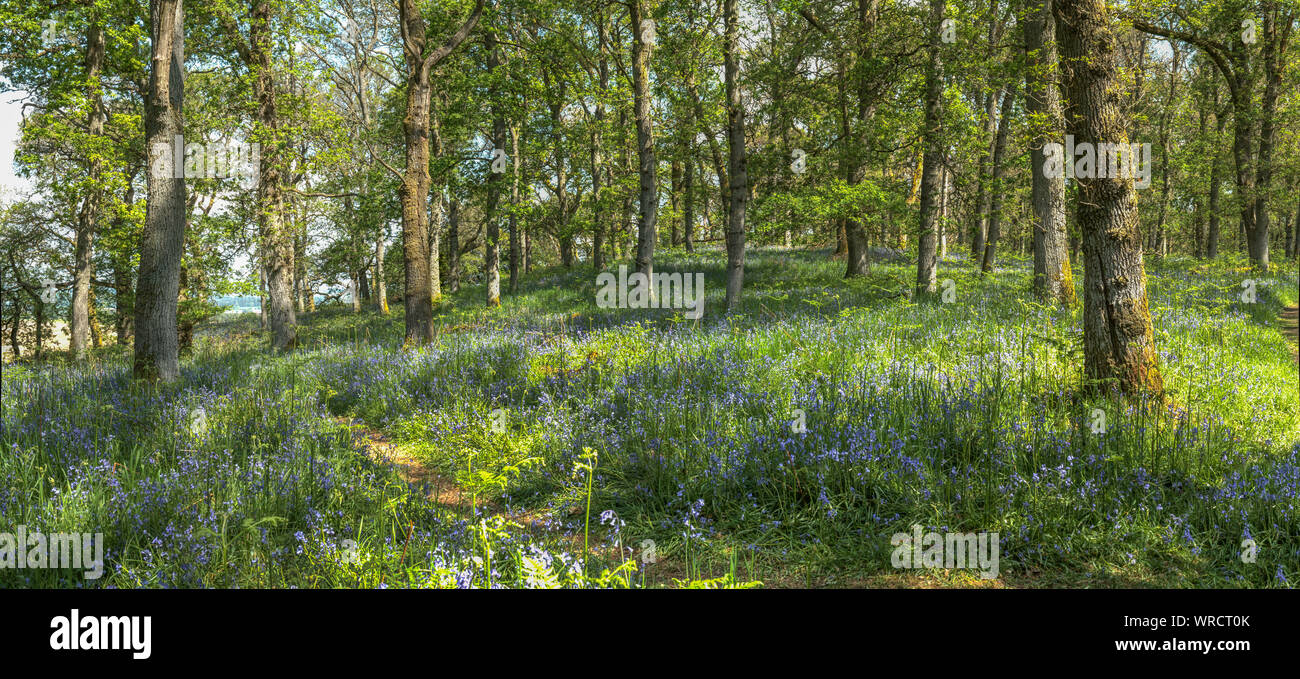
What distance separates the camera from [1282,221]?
4947 cm

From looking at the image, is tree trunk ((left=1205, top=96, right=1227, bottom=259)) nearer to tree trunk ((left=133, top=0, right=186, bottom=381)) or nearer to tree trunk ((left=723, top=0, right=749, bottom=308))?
tree trunk ((left=723, top=0, right=749, bottom=308))

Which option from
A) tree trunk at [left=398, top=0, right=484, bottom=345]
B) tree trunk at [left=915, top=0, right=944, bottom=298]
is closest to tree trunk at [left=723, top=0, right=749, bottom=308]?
tree trunk at [left=915, top=0, right=944, bottom=298]

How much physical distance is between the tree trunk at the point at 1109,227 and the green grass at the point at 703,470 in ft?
1.20

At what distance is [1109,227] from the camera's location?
4.71m

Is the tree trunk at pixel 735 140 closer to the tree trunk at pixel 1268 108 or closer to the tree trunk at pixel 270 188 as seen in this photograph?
the tree trunk at pixel 270 188

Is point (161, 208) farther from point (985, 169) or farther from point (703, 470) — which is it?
point (985, 169)

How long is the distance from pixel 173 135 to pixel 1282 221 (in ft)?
241

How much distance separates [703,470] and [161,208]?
24.4 ft

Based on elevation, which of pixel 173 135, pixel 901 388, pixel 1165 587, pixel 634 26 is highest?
pixel 634 26

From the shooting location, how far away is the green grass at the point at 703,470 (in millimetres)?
2994

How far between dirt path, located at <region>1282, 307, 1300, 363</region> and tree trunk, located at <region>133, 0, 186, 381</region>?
46.3 ft

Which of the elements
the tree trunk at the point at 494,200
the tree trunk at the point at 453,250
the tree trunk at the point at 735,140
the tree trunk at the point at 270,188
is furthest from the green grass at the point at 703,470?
the tree trunk at the point at 453,250

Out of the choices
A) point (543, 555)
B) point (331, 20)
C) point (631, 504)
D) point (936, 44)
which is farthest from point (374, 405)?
point (331, 20)

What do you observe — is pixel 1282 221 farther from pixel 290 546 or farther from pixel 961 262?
pixel 290 546
